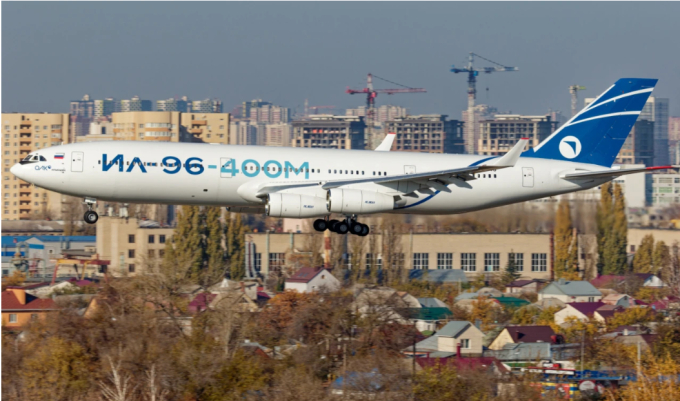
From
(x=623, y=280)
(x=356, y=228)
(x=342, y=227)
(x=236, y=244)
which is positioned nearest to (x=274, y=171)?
(x=342, y=227)

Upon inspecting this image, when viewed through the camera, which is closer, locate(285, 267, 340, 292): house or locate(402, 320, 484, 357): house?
locate(402, 320, 484, 357): house

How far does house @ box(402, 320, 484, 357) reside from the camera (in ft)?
205

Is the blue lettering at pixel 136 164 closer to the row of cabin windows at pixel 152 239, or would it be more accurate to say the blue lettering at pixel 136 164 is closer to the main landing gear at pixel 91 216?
the main landing gear at pixel 91 216

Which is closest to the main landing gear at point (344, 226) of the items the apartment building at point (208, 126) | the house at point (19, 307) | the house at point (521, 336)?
the house at point (521, 336)

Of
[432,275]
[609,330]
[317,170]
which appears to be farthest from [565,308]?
[317,170]

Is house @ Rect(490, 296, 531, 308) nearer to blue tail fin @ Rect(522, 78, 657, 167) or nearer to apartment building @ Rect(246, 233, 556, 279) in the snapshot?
apartment building @ Rect(246, 233, 556, 279)

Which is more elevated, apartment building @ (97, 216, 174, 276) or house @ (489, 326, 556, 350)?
apartment building @ (97, 216, 174, 276)

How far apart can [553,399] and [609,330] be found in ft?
90.2

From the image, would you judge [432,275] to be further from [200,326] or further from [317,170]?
[317,170]

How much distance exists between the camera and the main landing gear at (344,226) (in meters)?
39.4

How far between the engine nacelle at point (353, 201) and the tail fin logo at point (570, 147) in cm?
1057

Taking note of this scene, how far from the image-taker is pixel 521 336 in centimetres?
6731

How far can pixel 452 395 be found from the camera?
51062mm

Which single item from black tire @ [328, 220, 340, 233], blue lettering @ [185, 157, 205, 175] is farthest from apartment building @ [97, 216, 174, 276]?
blue lettering @ [185, 157, 205, 175]
